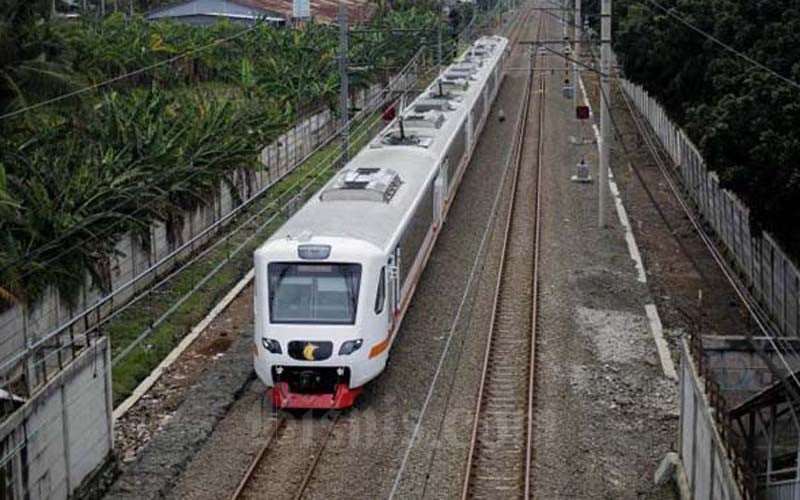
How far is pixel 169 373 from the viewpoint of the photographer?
16953 millimetres

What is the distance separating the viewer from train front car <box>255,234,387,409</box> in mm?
14859

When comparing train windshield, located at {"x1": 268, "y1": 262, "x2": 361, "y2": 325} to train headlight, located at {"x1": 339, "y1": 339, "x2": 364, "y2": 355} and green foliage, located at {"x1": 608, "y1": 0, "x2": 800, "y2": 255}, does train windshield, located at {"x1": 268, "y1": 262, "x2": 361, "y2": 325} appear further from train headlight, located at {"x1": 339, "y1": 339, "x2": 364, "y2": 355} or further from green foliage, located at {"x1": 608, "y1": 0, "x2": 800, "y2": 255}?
green foliage, located at {"x1": 608, "y1": 0, "x2": 800, "y2": 255}

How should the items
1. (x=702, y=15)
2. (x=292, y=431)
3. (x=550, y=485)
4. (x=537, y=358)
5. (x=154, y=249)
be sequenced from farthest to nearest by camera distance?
(x=702, y=15) < (x=154, y=249) < (x=537, y=358) < (x=292, y=431) < (x=550, y=485)

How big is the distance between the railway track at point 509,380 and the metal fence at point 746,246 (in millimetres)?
3602

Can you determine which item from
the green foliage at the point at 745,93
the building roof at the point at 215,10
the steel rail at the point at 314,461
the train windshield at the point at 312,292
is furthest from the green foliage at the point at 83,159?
the building roof at the point at 215,10

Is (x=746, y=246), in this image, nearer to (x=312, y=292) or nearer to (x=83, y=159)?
(x=312, y=292)

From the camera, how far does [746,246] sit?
2166 cm

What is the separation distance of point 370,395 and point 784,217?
5.92 metres

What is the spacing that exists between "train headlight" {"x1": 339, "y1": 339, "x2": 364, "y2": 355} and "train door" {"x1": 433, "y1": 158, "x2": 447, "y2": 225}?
7.51m

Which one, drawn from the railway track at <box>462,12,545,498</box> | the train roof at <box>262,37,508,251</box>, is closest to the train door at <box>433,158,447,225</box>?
the train roof at <box>262,37,508,251</box>

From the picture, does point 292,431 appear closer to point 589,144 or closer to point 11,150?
point 11,150

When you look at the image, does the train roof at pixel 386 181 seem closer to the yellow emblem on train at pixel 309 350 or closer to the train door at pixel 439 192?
the train door at pixel 439 192

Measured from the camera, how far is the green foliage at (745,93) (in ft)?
53.2

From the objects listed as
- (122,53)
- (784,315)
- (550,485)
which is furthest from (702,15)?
(122,53)
